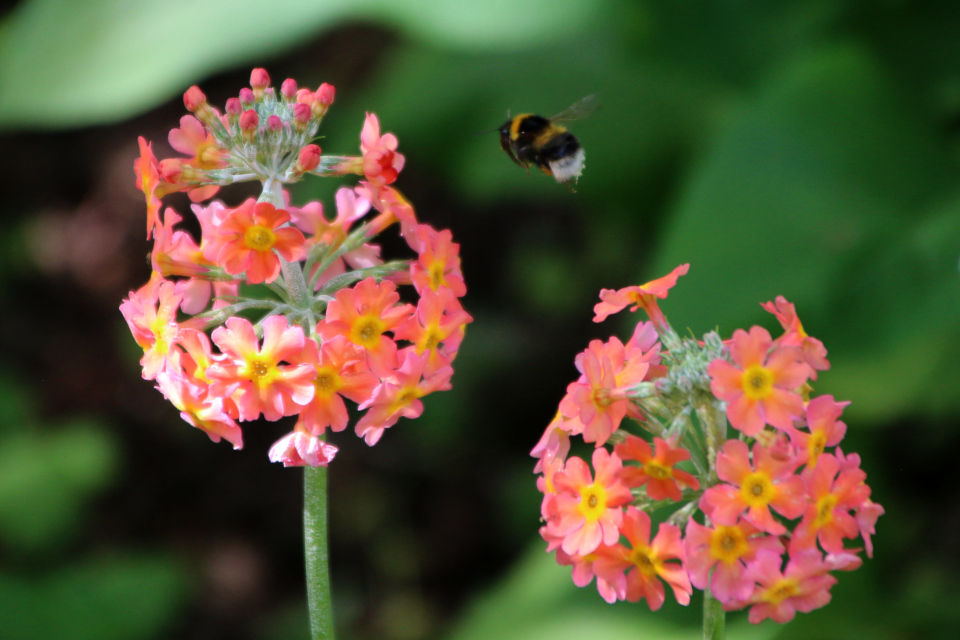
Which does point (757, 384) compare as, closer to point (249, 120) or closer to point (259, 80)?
point (249, 120)

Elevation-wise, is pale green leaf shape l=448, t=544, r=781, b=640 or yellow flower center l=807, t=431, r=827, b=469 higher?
yellow flower center l=807, t=431, r=827, b=469

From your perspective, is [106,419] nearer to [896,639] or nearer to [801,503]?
[896,639]

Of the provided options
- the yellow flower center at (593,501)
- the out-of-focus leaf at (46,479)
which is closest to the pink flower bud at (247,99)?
the yellow flower center at (593,501)

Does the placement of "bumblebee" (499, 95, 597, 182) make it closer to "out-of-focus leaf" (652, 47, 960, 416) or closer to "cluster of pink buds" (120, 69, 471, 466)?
"cluster of pink buds" (120, 69, 471, 466)

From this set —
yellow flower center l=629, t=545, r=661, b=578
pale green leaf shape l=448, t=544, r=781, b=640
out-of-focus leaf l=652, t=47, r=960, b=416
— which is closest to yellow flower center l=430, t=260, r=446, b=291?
yellow flower center l=629, t=545, r=661, b=578

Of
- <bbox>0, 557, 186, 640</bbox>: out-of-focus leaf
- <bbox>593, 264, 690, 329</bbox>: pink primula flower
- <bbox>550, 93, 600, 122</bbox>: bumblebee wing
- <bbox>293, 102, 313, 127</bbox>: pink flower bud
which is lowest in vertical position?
<bbox>0, 557, 186, 640</bbox>: out-of-focus leaf

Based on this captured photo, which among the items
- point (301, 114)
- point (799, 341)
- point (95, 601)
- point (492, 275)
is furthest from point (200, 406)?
point (492, 275)

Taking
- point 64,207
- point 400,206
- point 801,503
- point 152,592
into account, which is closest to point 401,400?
point 400,206
